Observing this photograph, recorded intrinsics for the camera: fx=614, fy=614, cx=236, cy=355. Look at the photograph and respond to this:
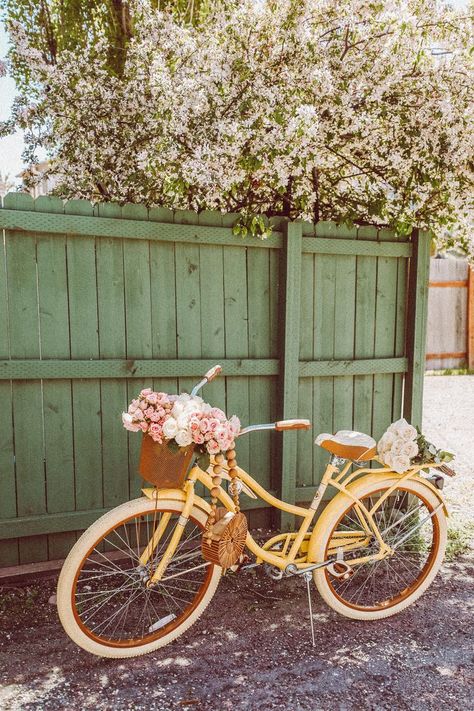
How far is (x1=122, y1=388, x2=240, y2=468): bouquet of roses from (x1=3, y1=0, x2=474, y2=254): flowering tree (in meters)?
1.52

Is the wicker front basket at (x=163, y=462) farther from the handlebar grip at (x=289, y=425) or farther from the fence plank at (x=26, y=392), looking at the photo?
the fence plank at (x=26, y=392)

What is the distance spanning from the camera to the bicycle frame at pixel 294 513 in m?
2.82

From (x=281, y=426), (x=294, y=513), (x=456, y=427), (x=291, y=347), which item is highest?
(x=291, y=347)

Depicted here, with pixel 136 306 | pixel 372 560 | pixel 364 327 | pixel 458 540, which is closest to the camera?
pixel 372 560

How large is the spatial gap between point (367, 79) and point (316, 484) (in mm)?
2765

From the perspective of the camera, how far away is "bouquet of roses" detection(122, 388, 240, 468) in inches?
104

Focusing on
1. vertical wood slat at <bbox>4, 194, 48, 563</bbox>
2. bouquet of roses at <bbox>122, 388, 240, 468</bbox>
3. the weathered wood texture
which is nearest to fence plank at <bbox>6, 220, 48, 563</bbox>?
vertical wood slat at <bbox>4, 194, 48, 563</bbox>

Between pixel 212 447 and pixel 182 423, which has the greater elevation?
pixel 182 423

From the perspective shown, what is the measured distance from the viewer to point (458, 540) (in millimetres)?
4188

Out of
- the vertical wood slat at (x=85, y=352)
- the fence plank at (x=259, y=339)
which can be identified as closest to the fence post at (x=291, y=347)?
the fence plank at (x=259, y=339)

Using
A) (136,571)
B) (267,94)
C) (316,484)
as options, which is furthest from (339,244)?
(136,571)

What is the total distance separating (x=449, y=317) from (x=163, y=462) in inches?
411

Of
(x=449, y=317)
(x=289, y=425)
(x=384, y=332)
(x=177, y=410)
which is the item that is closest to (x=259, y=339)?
(x=384, y=332)

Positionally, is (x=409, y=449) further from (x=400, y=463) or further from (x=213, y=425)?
(x=213, y=425)
